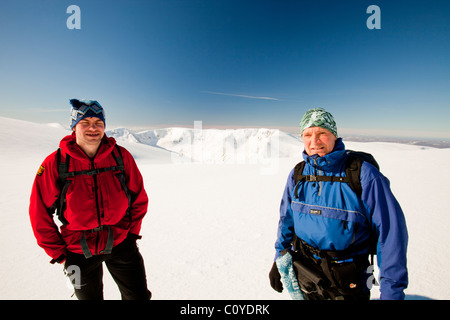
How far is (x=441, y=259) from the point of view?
3447 mm

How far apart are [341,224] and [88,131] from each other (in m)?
3.14

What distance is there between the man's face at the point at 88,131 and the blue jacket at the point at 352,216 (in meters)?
2.62

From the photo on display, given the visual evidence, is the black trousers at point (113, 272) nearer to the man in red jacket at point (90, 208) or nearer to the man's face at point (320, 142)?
the man in red jacket at point (90, 208)

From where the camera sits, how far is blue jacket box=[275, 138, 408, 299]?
60.4 inches

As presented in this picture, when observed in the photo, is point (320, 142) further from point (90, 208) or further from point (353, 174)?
point (90, 208)

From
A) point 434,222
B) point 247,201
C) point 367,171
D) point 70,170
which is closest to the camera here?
point 367,171

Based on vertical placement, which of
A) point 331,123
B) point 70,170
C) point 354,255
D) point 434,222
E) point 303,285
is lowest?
point 434,222

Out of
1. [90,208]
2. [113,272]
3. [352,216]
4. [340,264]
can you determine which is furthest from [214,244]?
[352,216]

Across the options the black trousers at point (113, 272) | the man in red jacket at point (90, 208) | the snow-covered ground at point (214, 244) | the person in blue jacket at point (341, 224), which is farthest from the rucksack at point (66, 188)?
the person in blue jacket at point (341, 224)

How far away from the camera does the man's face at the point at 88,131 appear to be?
7.47 feet

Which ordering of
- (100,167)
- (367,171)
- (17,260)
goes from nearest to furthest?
(367,171) < (100,167) < (17,260)
